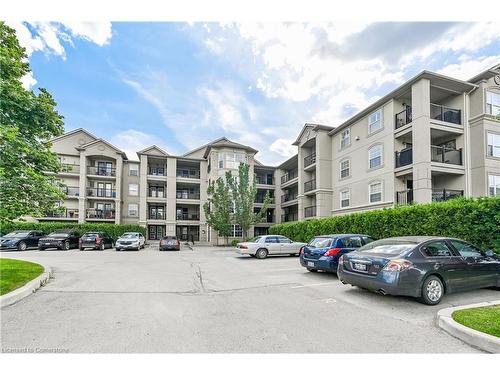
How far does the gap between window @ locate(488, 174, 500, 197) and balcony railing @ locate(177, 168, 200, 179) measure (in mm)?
31207

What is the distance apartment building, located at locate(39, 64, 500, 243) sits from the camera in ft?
59.8

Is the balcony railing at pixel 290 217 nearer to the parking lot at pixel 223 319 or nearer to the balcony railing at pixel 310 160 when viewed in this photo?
the balcony railing at pixel 310 160

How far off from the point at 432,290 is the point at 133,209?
3669 centimetres

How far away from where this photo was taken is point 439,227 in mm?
11992

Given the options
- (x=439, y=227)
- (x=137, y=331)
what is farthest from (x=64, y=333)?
(x=439, y=227)

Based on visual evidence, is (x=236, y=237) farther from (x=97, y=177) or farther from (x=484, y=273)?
(x=484, y=273)

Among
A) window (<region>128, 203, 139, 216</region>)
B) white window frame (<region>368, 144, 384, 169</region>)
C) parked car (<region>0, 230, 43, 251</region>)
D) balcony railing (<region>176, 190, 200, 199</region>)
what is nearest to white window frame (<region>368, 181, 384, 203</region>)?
white window frame (<region>368, 144, 384, 169</region>)

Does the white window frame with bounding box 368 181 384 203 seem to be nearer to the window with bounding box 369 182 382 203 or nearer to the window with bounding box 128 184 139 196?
the window with bounding box 369 182 382 203

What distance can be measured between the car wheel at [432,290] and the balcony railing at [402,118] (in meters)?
16.3

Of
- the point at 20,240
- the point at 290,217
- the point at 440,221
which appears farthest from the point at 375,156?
the point at 20,240

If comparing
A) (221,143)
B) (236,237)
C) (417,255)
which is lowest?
(236,237)

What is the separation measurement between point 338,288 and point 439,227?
22.3 ft

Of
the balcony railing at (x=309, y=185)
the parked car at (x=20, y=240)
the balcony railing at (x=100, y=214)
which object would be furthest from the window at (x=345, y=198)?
the balcony railing at (x=100, y=214)

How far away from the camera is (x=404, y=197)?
19438 mm
